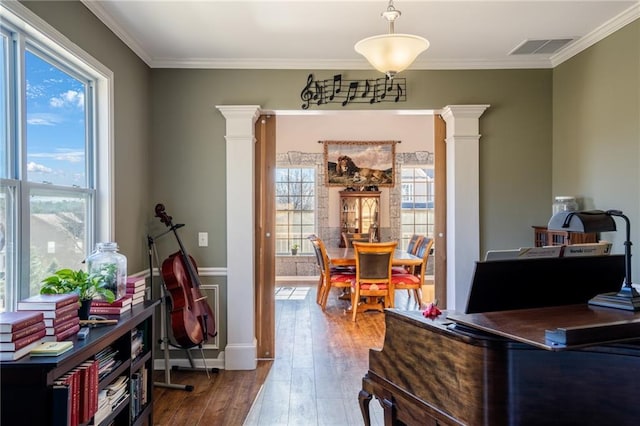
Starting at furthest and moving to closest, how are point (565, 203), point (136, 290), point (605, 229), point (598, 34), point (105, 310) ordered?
point (565, 203), point (598, 34), point (136, 290), point (105, 310), point (605, 229)

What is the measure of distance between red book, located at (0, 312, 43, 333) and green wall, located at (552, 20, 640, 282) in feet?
11.2

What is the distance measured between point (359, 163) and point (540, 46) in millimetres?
4700

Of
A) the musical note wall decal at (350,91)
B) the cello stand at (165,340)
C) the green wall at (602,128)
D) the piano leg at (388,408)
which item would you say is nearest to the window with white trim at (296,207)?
the musical note wall decal at (350,91)

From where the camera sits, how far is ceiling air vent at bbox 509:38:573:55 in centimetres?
332

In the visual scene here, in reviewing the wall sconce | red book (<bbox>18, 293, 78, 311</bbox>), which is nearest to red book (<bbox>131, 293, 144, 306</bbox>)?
red book (<bbox>18, 293, 78, 311</bbox>)

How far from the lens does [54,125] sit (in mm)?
2438

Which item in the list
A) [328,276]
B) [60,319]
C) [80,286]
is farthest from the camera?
[328,276]

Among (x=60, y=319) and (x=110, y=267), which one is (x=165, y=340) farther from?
(x=60, y=319)

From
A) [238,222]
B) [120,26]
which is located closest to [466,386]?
[238,222]

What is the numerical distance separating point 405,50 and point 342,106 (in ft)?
4.83

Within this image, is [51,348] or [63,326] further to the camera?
[63,326]

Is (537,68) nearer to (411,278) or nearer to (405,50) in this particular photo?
(405,50)

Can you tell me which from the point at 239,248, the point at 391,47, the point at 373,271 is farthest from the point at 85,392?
the point at 373,271

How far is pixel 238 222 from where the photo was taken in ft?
12.2
